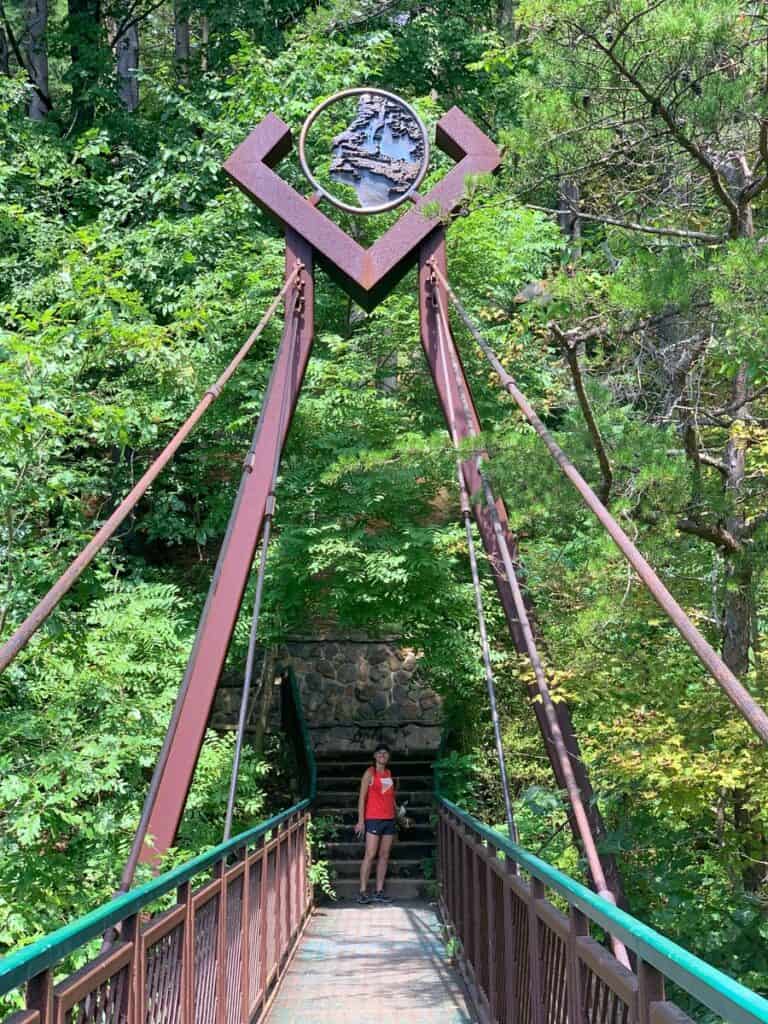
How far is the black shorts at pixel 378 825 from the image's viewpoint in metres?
10.2

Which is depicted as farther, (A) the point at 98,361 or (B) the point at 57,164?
(B) the point at 57,164

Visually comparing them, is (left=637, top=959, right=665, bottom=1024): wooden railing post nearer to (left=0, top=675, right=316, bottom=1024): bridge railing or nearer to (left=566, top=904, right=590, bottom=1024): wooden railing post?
(left=566, top=904, right=590, bottom=1024): wooden railing post

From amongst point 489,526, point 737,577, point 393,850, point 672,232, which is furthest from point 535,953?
point 393,850

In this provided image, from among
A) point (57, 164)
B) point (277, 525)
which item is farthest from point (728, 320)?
point (57, 164)

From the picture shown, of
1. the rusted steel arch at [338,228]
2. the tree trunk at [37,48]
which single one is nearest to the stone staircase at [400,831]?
the rusted steel arch at [338,228]

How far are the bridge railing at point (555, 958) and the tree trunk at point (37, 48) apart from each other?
1358 cm

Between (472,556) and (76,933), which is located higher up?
(472,556)

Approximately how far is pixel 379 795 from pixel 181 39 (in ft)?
49.5

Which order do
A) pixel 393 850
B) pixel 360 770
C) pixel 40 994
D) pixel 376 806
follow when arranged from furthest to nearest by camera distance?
1. pixel 360 770
2. pixel 393 850
3. pixel 376 806
4. pixel 40 994

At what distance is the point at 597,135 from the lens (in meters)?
5.14

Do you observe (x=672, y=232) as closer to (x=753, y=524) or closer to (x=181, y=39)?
(x=753, y=524)

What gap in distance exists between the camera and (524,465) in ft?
18.5

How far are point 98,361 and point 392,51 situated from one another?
25.3ft

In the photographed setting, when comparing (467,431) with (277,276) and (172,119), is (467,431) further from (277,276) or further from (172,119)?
(172,119)
